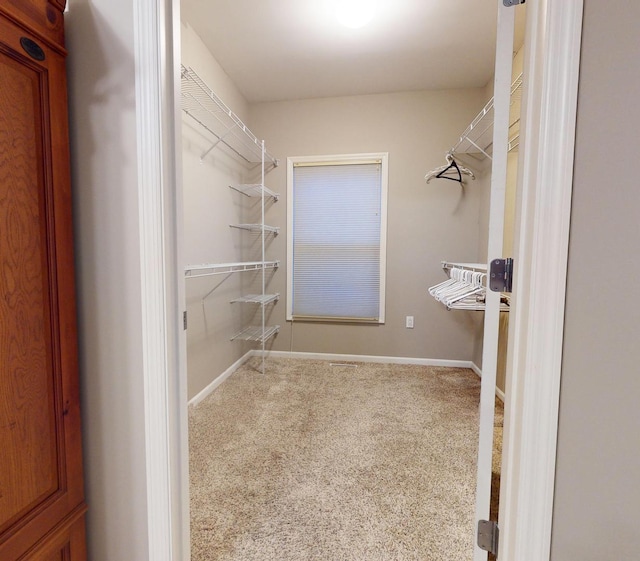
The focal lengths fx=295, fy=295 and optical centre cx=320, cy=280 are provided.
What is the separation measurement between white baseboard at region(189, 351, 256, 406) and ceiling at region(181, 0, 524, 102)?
271 centimetres

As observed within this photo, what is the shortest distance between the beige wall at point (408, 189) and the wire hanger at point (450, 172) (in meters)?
0.07

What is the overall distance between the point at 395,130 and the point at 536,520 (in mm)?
3172

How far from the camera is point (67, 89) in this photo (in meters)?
0.85

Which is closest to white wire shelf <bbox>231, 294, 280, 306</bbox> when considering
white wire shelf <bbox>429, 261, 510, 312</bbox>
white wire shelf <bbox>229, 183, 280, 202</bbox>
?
white wire shelf <bbox>229, 183, 280, 202</bbox>

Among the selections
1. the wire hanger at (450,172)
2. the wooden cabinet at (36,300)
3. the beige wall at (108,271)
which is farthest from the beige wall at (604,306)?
the wire hanger at (450,172)

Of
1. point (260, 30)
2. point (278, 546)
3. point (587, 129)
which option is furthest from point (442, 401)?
point (260, 30)

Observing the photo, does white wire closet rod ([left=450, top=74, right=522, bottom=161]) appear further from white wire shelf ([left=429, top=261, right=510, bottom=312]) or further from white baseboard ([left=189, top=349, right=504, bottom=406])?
white baseboard ([left=189, top=349, right=504, bottom=406])

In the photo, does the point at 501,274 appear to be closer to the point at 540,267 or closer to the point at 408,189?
the point at 540,267

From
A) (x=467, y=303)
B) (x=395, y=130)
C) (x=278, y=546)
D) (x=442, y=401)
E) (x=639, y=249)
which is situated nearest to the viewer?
(x=639, y=249)

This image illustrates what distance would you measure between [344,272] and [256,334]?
116 centimetres

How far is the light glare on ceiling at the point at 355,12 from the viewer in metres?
1.90

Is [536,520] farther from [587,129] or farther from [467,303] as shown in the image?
[467,303]

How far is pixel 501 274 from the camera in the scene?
83cm

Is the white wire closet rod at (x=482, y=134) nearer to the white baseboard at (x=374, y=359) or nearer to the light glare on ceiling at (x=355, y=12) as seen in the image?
the light glare on ceiling at (x=355, y=12)
